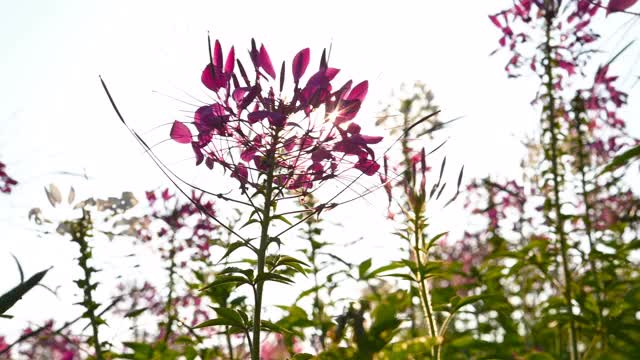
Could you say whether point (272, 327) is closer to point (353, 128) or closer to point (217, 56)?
point (353, 128)

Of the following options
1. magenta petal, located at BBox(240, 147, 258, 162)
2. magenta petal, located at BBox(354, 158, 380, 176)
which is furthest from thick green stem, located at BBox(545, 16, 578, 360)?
magenta petal, located at BBox(240, 147, 258, 162)

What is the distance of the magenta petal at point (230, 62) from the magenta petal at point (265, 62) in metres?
0.09

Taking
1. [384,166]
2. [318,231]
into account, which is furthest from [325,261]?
[384,166]

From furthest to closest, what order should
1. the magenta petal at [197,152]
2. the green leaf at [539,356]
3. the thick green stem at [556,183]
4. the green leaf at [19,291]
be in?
the thick green stem at [556,183]
the green leaf at [539,356]
the magenta petal at [197,152]
the green leaf at [19,291]

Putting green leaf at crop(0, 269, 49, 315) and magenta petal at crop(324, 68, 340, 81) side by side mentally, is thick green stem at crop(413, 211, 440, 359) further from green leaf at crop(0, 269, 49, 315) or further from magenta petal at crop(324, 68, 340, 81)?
green leaf at crop(0, 269, 49, 315)

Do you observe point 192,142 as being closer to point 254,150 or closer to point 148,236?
point 254,150

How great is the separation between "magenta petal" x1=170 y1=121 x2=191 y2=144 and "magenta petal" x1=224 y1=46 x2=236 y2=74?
0.83 feet

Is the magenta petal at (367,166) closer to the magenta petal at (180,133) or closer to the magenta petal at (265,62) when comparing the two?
the magenta petal at (265,62)

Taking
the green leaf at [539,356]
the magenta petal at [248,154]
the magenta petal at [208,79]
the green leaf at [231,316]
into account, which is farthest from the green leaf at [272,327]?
the green leaf at [539,356]

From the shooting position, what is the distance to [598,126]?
16.3 ft

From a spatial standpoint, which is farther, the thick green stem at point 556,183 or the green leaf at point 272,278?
the thick green stem at point 556,183

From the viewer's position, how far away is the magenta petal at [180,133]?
5.72ft

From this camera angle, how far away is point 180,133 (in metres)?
1.75

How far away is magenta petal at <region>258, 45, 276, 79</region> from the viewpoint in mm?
1685
